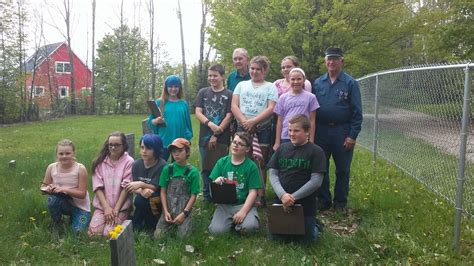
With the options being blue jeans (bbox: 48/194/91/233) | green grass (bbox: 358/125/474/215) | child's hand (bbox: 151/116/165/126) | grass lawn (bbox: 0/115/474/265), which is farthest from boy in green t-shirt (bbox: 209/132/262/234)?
green grass (bbox: 358/125/474/215)

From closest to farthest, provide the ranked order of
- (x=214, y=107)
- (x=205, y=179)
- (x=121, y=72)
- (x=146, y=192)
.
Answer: (x=146, y=192), (x=214, y=107), (x=205, y=179), (x=121, y=72)

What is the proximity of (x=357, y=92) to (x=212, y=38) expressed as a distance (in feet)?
56.2

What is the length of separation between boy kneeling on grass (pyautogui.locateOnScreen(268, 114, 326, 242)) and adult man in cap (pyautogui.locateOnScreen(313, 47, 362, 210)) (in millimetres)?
725

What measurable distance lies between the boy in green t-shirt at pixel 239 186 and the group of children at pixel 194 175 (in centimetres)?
1

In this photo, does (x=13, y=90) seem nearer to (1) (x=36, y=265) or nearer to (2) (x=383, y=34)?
(2) (x=383, y=34)

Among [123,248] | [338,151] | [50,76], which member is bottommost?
[123,248]

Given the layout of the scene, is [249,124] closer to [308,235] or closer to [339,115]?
[339,115]

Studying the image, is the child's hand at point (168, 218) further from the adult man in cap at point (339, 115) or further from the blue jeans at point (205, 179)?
the adult man in cap at point (339, 115)

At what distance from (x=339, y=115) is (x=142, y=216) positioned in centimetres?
262

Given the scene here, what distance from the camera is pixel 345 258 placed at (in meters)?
3.95

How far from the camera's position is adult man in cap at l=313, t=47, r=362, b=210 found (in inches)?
203

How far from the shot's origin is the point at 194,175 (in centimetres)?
475

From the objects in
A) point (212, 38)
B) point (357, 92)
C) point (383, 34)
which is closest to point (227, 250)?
point (357, 92)

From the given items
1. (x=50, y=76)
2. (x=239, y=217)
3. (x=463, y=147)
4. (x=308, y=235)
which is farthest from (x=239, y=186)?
(x=50, y=76)
